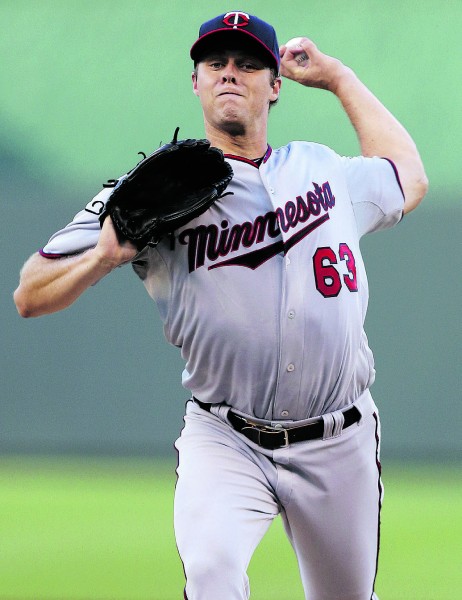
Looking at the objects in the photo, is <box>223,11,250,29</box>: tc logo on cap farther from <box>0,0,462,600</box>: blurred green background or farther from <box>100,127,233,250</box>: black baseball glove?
<box>0,0,462,600</box>: blurred green background

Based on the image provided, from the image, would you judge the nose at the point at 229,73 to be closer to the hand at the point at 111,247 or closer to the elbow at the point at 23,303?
the hand at the point at 111,247

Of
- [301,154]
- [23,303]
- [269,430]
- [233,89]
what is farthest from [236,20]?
[269,430]

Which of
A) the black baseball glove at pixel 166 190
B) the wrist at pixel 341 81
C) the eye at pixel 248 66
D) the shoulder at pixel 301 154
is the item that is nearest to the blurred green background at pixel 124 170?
the wrist at pixel 341 81

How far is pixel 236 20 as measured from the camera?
267 centimetres

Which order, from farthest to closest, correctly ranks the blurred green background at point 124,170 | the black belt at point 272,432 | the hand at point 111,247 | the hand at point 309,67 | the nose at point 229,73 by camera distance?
the blurred green background at point 124,170, the hand at point 309,67, the nose at point 229,73, the black belt at point 272,432, the hand at point 111,247

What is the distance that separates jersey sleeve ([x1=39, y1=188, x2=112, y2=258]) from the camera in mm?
2393

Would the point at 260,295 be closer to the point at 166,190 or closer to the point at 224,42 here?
the point at 166,190

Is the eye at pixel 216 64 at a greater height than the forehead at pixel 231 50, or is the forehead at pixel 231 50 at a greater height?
the forehead at pixel 231 50

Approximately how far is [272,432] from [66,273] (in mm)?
613

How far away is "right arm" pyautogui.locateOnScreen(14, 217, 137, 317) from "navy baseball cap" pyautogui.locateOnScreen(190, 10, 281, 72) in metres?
0.62

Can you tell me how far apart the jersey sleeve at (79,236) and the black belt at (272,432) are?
1.72 feet

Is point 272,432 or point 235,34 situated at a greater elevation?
point 235,34

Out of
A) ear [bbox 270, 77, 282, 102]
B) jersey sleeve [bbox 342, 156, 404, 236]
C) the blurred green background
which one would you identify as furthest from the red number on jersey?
the blurred green background

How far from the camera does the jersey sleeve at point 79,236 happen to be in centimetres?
239
